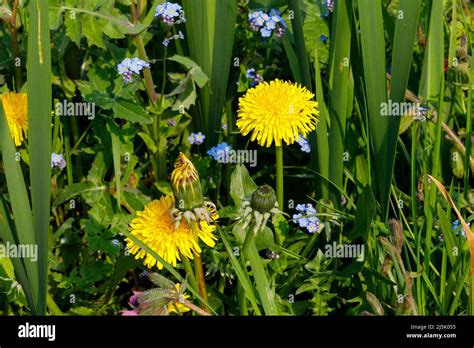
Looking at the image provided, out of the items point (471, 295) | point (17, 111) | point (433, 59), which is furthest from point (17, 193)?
point (433, 59)

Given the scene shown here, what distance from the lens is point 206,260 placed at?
6.63 ft

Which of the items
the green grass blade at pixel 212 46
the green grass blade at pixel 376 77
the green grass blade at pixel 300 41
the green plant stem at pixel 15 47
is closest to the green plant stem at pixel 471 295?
the green grass blade at pixel 376 77

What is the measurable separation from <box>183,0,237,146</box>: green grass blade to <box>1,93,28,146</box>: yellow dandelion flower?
1.46 ft

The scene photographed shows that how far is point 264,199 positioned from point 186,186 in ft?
0.49

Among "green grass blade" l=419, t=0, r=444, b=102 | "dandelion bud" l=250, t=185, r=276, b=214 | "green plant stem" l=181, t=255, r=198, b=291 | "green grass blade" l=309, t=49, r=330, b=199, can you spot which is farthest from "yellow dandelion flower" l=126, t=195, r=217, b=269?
"green grass blade" l=419, t=0, r=444, b=102

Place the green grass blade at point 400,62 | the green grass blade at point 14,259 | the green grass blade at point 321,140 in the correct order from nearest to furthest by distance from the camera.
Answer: the green grass blade at point 14,259, the green grass blade at point 400,62, the green grass blade at point 321,140

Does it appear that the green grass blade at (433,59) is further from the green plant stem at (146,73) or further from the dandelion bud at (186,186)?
the dandelion bud at (186,186)

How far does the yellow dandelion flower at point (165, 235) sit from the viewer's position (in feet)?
5.42

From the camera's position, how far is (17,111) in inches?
81.0

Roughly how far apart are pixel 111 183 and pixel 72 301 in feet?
1.09

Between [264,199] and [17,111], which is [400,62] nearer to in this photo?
[264,199]

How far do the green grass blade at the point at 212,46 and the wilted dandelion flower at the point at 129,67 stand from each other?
0.51 feet

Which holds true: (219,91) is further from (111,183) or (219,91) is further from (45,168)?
(45,168)
